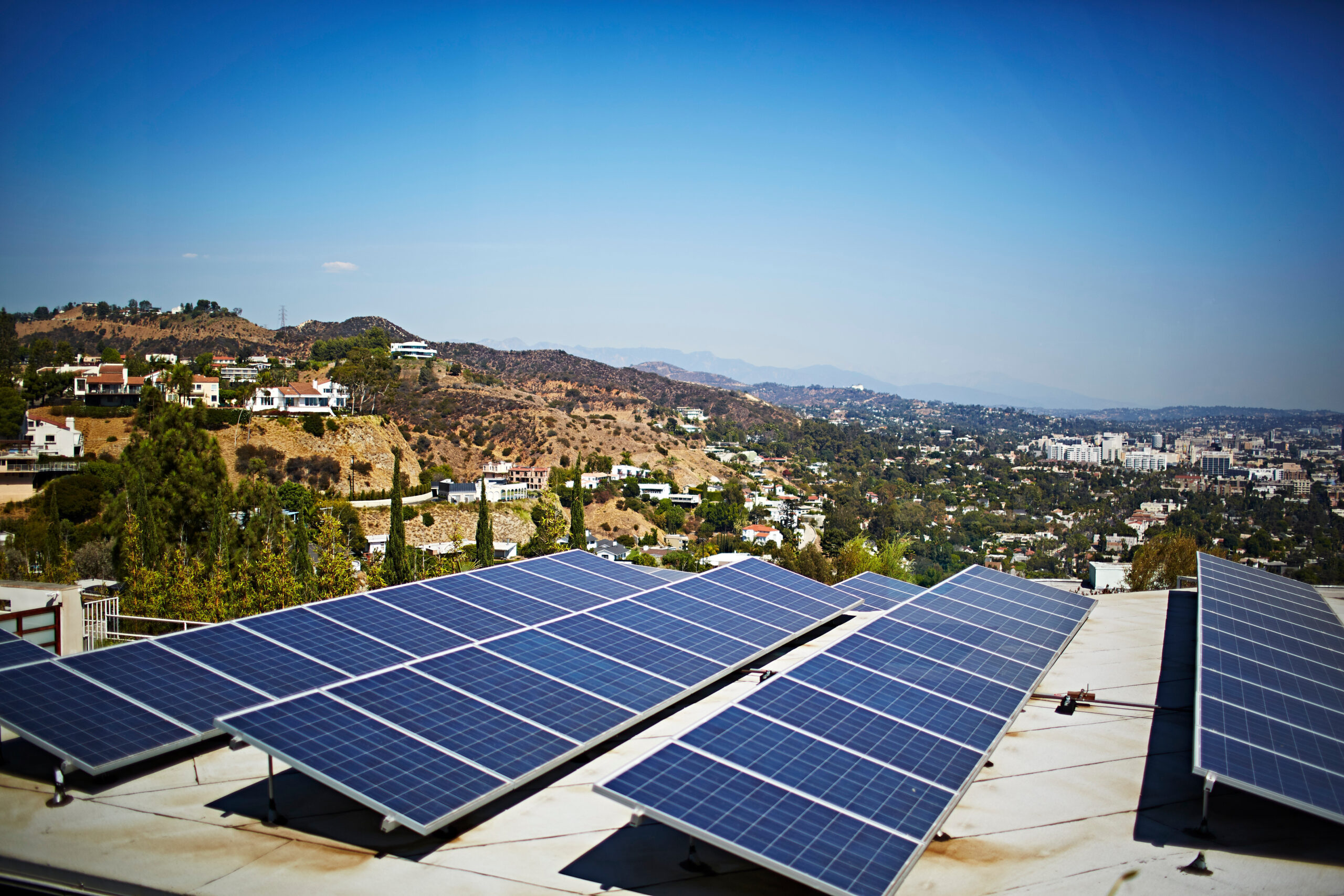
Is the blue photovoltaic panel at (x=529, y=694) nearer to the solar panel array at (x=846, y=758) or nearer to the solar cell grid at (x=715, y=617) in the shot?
the solar panel array at (x=846, y=758)

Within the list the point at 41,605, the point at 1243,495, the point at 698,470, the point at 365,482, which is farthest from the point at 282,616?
the point at 1243,495

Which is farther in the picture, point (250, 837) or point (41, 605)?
point (41, 605)

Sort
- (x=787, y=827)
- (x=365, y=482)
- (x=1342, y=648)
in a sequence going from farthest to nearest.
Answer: (x=365, y=482), (x=1342, y=648), (x=787, y=827)

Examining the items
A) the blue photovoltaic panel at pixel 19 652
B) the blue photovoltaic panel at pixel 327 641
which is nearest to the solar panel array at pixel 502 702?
the blue photovoltaic panel at pixel 327 641

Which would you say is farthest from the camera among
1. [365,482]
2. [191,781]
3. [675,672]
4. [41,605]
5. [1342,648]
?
[365,482]

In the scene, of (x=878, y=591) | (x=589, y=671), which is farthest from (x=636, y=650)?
(x=878, y=591)

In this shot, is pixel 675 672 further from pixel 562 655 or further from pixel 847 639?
pixel 847 639

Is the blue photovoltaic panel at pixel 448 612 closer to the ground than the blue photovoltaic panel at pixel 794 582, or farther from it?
farther from it

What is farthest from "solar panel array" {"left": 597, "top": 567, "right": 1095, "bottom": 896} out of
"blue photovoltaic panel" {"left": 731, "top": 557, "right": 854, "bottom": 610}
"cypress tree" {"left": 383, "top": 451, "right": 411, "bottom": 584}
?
"cypress tree" {"left": 383, "top": 451, "right": 411, "bottom": 584}
